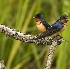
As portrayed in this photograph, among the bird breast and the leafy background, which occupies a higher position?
the leafy background

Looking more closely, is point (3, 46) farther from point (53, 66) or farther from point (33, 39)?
point (33, 39)

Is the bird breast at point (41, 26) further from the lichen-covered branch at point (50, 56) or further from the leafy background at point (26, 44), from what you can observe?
the leafy background at point (26, 44)

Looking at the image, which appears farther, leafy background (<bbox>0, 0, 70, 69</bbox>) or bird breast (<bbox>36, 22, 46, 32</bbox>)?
leafy background (<bbox>0, 0, 70, 69</bbox>)

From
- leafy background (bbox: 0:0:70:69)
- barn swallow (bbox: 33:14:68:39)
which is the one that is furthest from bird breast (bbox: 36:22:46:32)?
leafy background (bbox: 0:0:70:69)

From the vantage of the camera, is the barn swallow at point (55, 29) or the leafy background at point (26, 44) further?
the leafy background at point (26, 44)

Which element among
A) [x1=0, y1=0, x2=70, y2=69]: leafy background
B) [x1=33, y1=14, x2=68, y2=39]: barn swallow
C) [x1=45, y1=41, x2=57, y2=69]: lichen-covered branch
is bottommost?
[x1=45, y1=41, x2=57, y2=69]: lichen-covered branch

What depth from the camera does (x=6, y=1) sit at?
65.1 inches

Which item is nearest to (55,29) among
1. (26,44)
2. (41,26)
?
(41,26)

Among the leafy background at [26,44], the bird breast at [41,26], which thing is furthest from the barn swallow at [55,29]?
the leafy background at [26,44]

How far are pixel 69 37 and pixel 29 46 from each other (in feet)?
1.13

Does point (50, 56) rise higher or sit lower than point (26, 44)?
lower

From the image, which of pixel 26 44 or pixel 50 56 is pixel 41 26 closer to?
pixel 50 56

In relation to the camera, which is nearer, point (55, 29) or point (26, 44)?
point (55, 29)

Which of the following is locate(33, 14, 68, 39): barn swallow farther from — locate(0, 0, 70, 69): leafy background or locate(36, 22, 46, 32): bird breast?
locate(0, 0, 70, 69): leafy background
